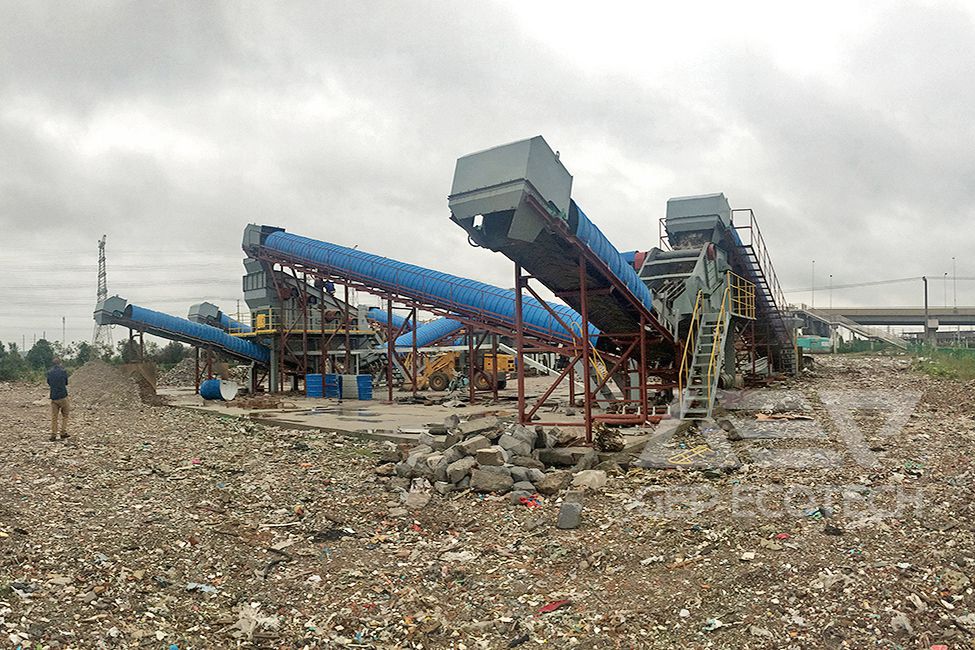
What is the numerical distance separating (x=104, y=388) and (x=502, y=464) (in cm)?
1828

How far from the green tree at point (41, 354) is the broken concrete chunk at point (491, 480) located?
51.3 metres

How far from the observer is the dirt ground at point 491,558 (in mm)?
4324

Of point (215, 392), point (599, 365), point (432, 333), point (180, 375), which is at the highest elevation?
point (432, 333)

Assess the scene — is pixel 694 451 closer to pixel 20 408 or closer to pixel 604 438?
pixel 604 438

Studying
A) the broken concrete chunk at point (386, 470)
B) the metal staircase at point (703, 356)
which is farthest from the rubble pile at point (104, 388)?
the metal staircase at point (703, 356)

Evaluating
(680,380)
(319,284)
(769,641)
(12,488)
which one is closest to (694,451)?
(680,380)

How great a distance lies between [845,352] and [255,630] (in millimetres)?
59518

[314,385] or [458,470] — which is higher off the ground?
[314,385]

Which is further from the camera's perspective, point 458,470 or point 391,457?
point 391,457

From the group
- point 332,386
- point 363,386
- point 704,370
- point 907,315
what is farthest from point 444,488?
point 907,315

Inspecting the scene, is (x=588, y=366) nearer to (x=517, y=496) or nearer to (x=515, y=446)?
(x=515, y=446)

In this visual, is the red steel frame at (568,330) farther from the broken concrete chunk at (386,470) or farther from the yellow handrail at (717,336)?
the broken concrete chunk at (386,470)

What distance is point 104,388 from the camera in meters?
21.5

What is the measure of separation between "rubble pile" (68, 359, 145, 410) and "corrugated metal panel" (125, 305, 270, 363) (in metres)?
2.45
